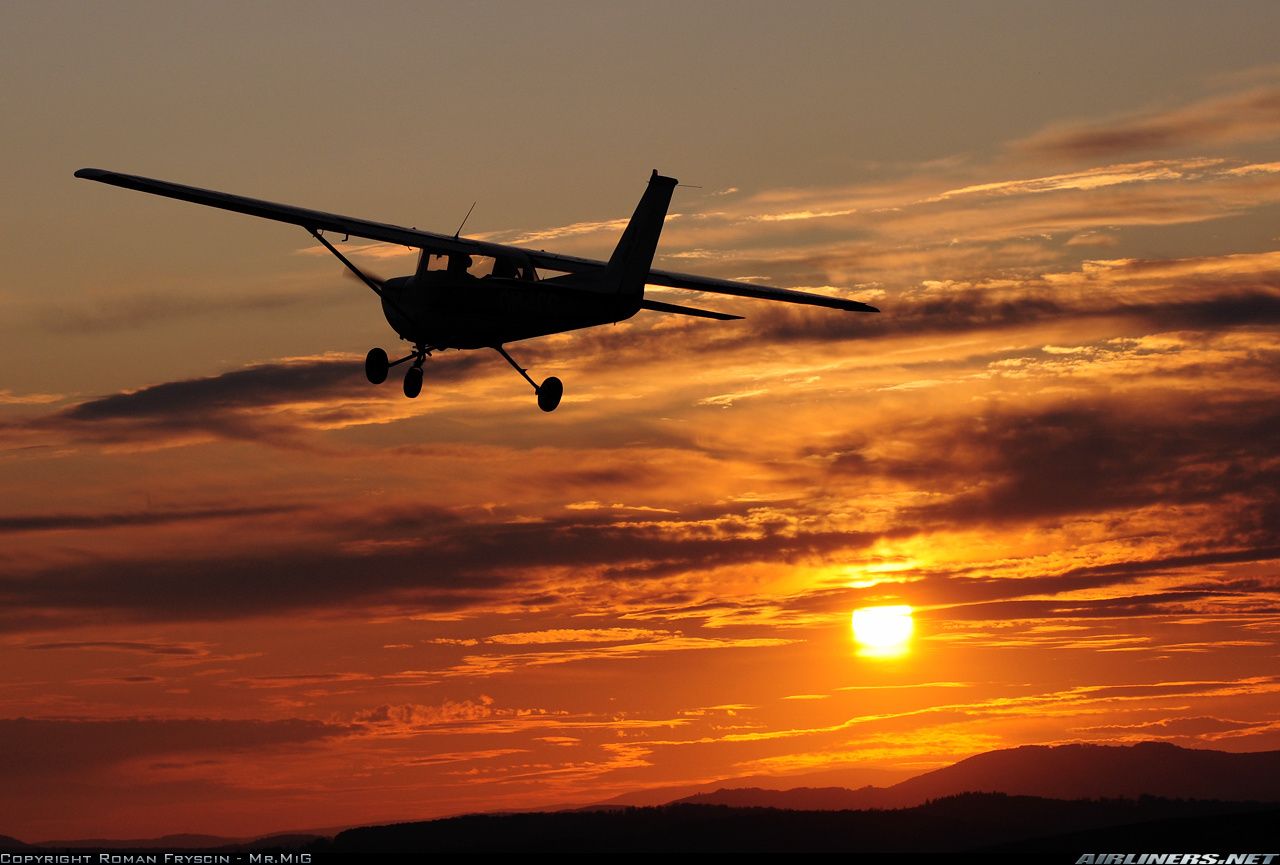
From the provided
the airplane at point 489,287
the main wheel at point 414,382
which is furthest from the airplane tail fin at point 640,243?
the main wheel at point 414,382

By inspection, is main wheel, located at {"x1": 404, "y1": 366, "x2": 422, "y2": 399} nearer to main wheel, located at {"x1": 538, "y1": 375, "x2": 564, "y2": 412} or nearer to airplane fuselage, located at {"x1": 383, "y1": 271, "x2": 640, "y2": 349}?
airplane fuselage, located at {"x1": 383, "y1": 271, "x2": 640, "y2": 349}

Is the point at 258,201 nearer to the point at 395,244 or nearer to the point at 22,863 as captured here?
the point at 395,244

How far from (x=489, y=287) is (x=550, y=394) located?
3.18 meters

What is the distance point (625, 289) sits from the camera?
35875 millimetres

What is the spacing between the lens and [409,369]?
3959 centimetres

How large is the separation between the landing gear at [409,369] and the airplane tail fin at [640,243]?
613cm

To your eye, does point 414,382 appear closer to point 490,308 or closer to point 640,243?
point 490,308

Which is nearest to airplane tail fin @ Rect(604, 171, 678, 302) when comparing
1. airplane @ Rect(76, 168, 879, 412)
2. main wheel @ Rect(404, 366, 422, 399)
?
airplane @ Rect(76, 168, 879, 412)

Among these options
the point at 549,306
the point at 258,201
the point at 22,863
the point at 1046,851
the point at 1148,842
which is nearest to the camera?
the point at 22,863

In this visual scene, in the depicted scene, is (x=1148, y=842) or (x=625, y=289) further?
(x=1148, y=842)

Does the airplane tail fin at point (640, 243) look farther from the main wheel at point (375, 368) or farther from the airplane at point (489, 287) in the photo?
the main wheel at point (375, 368)

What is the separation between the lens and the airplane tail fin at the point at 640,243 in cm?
3594

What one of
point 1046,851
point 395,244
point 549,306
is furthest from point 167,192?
point 1046,851

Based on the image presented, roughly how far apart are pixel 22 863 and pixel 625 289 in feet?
63.8
